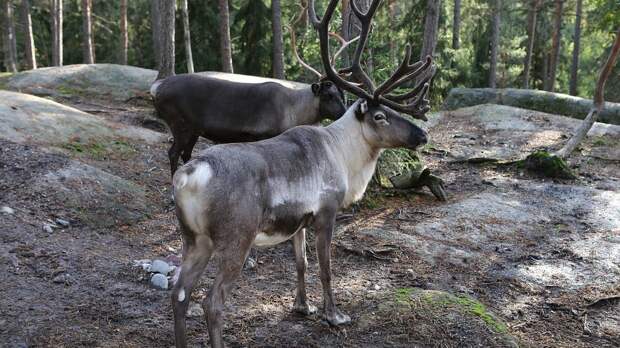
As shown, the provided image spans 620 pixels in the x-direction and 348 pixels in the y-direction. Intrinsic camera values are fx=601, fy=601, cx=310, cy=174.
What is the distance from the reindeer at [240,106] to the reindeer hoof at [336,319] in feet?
9.75

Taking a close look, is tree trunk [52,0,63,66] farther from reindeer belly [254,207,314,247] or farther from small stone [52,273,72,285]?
reindeer belly [254,207,314,247]

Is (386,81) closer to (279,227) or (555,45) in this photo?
(279,227)

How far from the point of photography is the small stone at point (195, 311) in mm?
5137

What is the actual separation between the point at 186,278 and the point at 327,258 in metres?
1.31

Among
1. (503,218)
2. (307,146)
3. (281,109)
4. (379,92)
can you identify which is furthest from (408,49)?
(503,218)

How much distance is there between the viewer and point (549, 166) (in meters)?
9.84

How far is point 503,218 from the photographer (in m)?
7.98

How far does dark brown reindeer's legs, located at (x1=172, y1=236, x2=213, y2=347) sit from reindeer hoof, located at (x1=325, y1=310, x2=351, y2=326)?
4.27 ft

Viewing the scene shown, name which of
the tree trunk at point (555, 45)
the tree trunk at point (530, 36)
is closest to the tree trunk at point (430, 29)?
the tree trunk at point (530, 36)

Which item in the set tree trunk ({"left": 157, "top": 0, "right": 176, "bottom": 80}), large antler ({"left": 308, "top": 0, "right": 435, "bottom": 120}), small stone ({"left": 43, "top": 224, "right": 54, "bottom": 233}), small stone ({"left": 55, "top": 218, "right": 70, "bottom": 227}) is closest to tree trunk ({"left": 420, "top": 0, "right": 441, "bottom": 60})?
tree trunk ({"left": 157, "top": 0, "right": 176, "bottom": 80})

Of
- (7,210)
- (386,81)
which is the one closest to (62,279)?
(7,210)

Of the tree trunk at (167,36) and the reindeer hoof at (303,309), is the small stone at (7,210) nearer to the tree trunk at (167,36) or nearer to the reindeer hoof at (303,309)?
the reindeer hoof at (303,309)

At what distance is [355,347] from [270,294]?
119 centimetres

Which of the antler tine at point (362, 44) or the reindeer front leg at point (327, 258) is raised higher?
the antler tine at point (362, 44)
